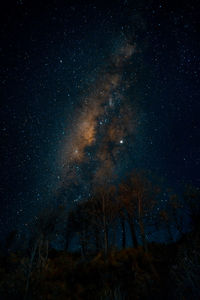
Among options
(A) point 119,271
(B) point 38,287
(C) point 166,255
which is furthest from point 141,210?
(B) point 38,287

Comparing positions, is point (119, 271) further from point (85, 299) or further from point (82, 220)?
point (82, 220)

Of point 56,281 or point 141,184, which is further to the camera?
point 141,184

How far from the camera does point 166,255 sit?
1510 centimetres

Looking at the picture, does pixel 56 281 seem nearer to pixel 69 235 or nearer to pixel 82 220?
pixel 82 220

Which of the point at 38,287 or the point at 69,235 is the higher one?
the point at 69,235

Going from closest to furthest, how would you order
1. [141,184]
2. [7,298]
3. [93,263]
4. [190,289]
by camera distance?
[190,289], [7,298], [93,263], [141,184]

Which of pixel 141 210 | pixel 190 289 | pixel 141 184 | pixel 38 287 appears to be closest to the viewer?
pixel 190 289

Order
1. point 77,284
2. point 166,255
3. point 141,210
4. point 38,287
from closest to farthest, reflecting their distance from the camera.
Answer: point 38,287
point 77,284
point 166,255
point 141,210

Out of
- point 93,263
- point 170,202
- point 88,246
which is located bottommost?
point 93,263

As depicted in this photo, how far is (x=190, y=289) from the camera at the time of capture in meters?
4.79

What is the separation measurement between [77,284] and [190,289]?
1007 centimetres

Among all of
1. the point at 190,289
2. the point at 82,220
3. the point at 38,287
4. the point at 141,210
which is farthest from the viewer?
the point at 82,220

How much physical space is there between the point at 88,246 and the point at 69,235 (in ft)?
27.8

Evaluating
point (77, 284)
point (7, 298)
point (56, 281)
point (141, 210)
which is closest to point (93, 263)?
point (77, 284)
